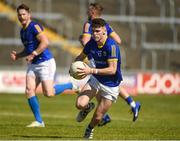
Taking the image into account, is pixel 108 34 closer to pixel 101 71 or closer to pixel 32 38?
pixel 32 38

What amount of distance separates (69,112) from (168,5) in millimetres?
15355

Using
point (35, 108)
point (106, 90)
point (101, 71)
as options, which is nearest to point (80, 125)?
point (35, 108)

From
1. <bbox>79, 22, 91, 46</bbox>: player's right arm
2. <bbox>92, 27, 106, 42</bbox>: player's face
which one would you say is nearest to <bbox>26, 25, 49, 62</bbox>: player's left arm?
<bbox>79, 22, 91, 46</bbox>: player's right arm

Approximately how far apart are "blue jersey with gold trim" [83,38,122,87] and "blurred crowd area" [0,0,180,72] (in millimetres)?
21494

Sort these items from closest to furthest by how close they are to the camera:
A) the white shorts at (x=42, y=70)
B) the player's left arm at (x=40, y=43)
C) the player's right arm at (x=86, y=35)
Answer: the player's left arm at (x=40, y=43), the white shorts at (x=42, y=70), the player's right arm at (x=86, y=35)

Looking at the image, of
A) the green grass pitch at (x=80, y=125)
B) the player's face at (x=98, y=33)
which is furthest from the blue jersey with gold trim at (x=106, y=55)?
the green grass pitch at (x=80, y=125)

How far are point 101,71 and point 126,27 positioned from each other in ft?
80.7

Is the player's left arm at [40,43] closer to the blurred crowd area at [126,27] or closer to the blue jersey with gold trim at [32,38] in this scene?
the blue jersey with gold trim at [32,38]

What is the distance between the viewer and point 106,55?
41.9ft

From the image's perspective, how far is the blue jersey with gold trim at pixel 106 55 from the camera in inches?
501

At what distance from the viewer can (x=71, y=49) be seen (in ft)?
118

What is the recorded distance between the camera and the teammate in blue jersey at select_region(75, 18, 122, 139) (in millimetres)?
12594

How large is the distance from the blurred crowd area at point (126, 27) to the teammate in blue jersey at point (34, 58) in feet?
58.5

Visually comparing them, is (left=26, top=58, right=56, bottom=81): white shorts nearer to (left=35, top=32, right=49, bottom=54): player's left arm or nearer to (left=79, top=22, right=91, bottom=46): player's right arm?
(left=35, top=32, right=49, bottom=54): player's left arm
